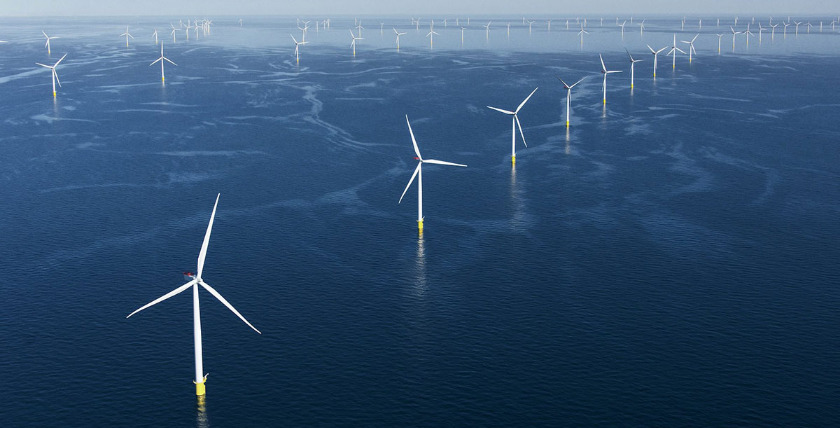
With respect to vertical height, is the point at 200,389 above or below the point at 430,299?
below

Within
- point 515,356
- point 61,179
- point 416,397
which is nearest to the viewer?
point 416,397

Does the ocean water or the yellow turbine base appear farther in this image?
the yellow turbine base

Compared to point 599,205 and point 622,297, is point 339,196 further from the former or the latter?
point 622,297

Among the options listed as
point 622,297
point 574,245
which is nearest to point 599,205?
point 574,245

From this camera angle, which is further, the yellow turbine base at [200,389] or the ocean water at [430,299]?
the yellow turbine base at [200,389]

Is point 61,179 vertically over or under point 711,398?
over

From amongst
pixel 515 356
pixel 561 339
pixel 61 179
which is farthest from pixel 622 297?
pixel 61 179

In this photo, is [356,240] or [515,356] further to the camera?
[356,240]

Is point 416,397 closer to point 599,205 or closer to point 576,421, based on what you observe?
point 576,421

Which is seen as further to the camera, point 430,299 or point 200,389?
point 430,299

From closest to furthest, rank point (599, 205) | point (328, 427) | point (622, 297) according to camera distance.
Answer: point (328, 427), point (622, 297), point (599, 205)
